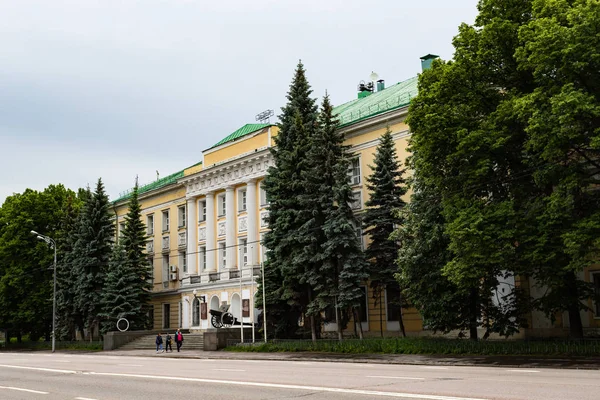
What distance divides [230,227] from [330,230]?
17909 millimetres

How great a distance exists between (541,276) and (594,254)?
250cm

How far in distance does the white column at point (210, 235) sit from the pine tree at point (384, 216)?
19716 mm

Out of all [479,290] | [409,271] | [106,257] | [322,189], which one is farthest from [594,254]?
[106,257]

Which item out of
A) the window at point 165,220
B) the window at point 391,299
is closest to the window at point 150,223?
the window at point 165,220

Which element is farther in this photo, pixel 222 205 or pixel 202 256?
pixel 202 256

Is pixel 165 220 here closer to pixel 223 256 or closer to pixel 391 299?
pixel 223 256

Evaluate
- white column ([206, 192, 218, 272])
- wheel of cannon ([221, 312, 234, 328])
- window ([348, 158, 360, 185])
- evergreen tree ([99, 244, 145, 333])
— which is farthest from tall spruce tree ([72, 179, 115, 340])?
window ([348, 158, 360, 185])

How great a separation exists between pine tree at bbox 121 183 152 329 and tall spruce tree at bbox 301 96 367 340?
A: 19691 mm

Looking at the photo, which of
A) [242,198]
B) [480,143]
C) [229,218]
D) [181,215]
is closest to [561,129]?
[480,143]

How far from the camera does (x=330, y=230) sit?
114ft

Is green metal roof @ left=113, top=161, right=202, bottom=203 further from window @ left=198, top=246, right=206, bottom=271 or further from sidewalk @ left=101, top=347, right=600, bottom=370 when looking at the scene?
sidewalk @ left=101, top=347, right=600, bottom=370

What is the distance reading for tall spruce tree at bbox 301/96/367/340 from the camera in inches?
1347

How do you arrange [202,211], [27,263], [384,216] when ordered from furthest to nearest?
[27,263]
[202,211]
[384,216]

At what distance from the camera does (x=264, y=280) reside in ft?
125
